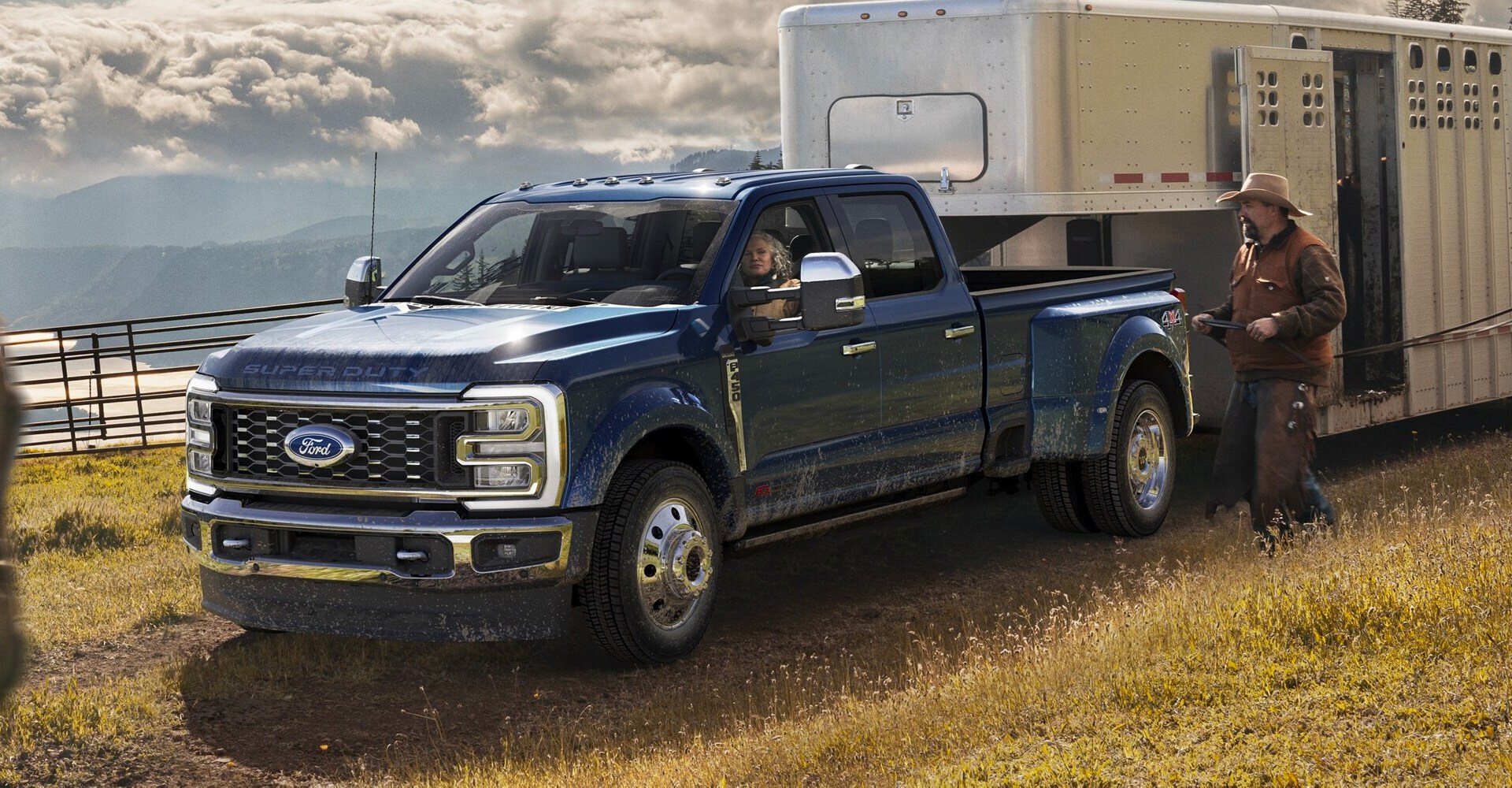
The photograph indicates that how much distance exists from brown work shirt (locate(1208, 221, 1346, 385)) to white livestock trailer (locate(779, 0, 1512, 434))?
231cm

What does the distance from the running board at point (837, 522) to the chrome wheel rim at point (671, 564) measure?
0.49 metres

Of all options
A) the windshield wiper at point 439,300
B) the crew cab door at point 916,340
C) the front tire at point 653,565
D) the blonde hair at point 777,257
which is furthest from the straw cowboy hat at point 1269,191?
the windshield wiper at point 439,300

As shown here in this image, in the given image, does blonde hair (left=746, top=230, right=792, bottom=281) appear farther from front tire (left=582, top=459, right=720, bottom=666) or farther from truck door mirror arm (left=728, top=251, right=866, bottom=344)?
front tire (left=582, top=459, right=720, bottom=666)

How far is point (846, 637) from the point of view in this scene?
7387 millimetres

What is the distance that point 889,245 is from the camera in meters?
8.07

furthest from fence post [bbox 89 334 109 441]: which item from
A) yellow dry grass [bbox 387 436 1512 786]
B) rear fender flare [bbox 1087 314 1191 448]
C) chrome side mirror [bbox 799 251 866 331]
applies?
yellow dry grass [bbox 387 436 1512 786]

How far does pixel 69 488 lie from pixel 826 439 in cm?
939

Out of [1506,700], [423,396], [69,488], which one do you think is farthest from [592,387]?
[69,488]

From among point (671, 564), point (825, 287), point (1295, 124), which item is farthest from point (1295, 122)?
point (671, 564)

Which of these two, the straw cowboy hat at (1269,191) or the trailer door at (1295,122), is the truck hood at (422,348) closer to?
the straw cowboy hat at (1269,191)

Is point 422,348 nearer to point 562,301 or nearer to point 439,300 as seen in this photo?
point 562,301

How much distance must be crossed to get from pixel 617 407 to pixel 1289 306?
12.2 feet

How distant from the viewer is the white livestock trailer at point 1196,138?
10.6 metres

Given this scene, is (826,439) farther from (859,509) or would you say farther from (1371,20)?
(1371,20)
